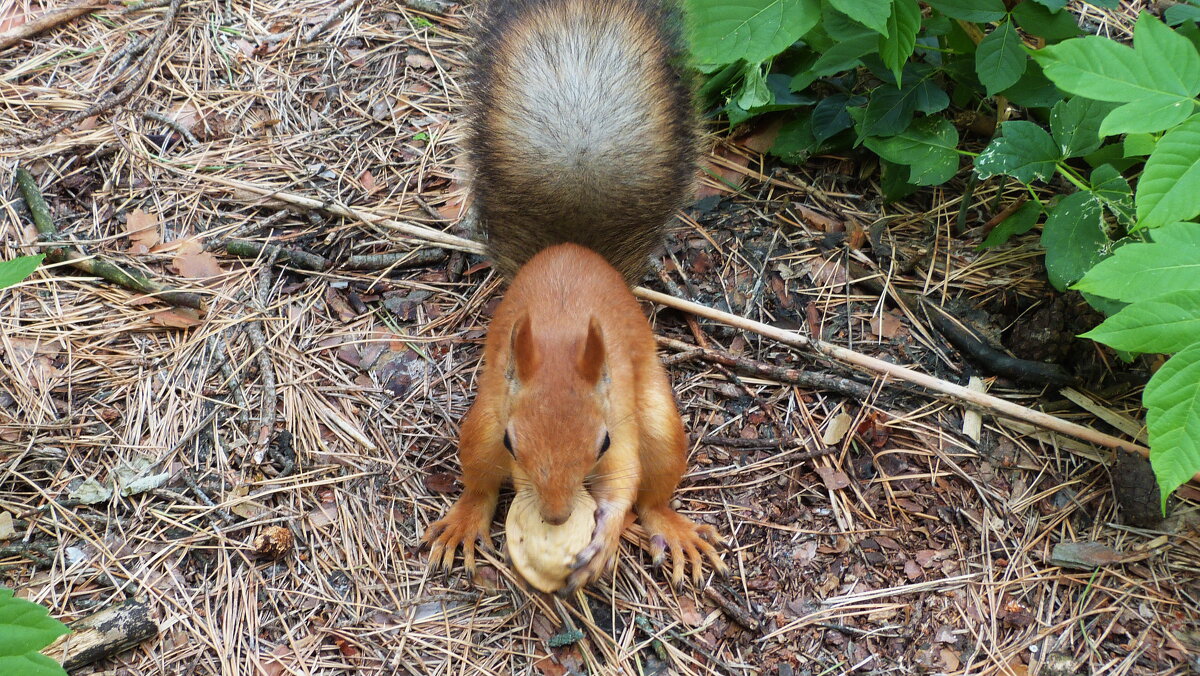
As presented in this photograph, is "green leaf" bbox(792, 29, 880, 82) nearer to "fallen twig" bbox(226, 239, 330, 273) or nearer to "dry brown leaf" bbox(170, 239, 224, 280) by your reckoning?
"fallen twig" bbox(226, 239, 330, 273)

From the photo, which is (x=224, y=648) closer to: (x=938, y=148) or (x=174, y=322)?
(x=174, y=322)

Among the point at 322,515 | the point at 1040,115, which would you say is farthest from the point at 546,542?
the point at 1040,115

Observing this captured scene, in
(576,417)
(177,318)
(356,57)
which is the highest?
(356,57)

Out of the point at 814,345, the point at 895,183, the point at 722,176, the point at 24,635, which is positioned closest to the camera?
the point at 24,635

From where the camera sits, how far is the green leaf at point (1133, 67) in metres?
2.07

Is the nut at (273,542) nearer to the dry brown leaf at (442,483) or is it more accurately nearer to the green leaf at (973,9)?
the dry brown leaf at (442,483)

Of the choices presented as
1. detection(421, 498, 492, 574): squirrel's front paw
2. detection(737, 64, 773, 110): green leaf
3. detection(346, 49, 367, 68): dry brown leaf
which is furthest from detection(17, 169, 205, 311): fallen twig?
detection(737, 64, 773, 110): green leaf

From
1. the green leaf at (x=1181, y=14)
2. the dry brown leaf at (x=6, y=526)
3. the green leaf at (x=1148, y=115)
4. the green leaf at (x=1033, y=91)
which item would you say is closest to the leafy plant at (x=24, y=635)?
the dry brown leaf at (x=6, y=526)

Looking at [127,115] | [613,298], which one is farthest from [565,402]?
[127,115]

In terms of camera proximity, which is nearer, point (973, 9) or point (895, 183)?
point (973, 9)

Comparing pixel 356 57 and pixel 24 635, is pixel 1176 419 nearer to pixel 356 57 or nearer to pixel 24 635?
pixel 24 635

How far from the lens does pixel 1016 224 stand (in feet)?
9.61

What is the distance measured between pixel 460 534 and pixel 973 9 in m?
2.22

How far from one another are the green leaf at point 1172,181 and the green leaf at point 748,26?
37.5 inches
